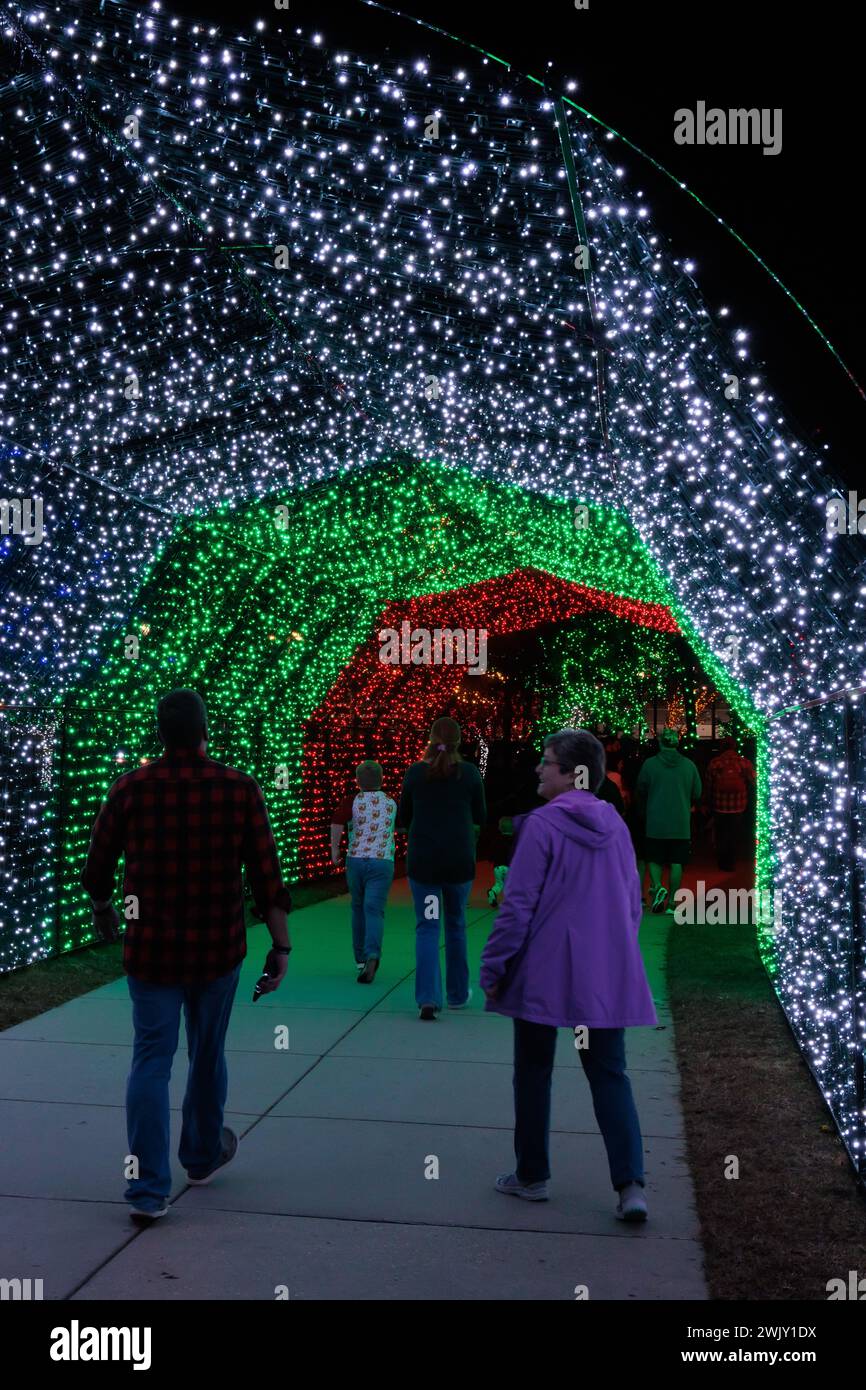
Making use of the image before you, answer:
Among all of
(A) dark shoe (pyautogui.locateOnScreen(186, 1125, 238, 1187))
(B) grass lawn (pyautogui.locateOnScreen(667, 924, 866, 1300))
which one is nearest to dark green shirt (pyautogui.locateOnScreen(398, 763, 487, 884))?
(B) grass lawn (pyautogui.locateOnScreen(667, 924, 866, 1300))

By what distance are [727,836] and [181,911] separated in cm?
1440

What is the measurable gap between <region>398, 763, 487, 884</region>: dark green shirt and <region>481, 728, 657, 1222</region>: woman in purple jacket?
3.56 meters

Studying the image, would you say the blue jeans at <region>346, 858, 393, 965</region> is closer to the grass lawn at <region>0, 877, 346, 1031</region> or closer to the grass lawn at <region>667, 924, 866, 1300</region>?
the grass lawn at <region>0, 877, 346, 1031</region>

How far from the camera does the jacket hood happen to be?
15.3 ft

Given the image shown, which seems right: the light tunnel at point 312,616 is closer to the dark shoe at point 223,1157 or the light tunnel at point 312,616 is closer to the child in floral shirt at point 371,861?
the child in floral shirt at point 371,861

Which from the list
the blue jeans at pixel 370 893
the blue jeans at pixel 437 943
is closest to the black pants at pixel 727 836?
the blue jeans at pixel 370 893

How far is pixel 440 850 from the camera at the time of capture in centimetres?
830

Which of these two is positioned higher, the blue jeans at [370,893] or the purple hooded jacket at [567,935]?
the purple hooded jacket at [567,935]

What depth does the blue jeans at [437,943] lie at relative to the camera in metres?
8.20

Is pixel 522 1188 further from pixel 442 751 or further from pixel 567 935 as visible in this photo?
pixel 442 751

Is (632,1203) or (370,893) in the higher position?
(370,893)

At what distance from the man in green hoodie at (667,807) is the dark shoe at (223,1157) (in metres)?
8.74

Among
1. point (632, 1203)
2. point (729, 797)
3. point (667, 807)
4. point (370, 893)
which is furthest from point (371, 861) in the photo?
point (729, 797)

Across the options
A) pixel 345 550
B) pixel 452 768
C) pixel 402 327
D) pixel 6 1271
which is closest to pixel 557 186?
pixel 402 327
